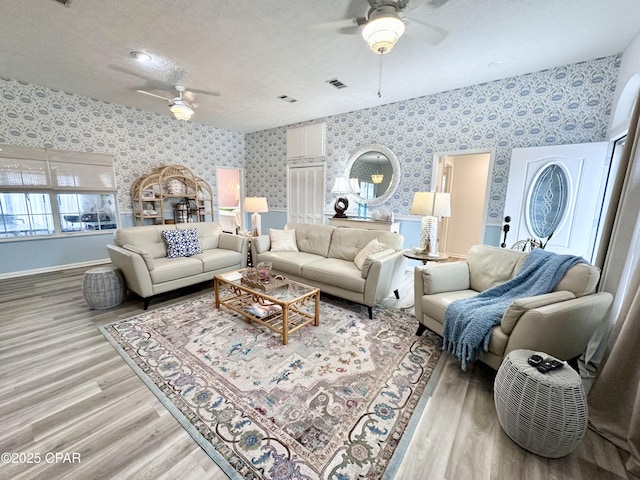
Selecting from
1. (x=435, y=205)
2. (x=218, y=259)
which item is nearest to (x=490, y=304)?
(x=435, y=205)

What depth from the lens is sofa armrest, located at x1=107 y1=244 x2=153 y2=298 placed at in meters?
2.88

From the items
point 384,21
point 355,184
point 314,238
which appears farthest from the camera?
point 355,184

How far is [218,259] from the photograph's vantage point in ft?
12.1

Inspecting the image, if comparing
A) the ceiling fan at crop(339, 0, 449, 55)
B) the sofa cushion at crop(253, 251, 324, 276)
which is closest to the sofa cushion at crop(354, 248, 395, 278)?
the sofa cushion at crop(253, 251, 324, 276)

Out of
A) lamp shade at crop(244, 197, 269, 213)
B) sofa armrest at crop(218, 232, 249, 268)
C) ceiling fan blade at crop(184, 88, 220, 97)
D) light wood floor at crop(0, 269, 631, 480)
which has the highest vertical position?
ceiling fan blade at crop(184, 88, 220, 97)

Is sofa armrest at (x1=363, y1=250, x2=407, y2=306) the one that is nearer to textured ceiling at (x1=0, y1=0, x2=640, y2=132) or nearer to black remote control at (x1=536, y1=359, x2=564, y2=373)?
black remote control at (x1=536, y1=359, x2=564, y2=373)

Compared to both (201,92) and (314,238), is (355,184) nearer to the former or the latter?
(314,238)

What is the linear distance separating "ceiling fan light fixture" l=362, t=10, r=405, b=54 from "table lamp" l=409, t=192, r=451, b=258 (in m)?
1.55

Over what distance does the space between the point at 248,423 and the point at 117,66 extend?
13.8ft

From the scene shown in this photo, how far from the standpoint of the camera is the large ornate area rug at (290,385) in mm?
1368

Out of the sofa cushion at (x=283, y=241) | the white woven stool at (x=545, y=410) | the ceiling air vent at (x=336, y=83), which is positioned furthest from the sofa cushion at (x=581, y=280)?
the ceiling air vent at (x=336, y=83)

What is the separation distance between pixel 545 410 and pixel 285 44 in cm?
351

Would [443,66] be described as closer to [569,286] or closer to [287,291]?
[569,286]

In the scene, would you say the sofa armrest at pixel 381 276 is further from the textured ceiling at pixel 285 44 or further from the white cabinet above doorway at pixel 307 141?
the white cabinet above doorway at pixel 307 141
